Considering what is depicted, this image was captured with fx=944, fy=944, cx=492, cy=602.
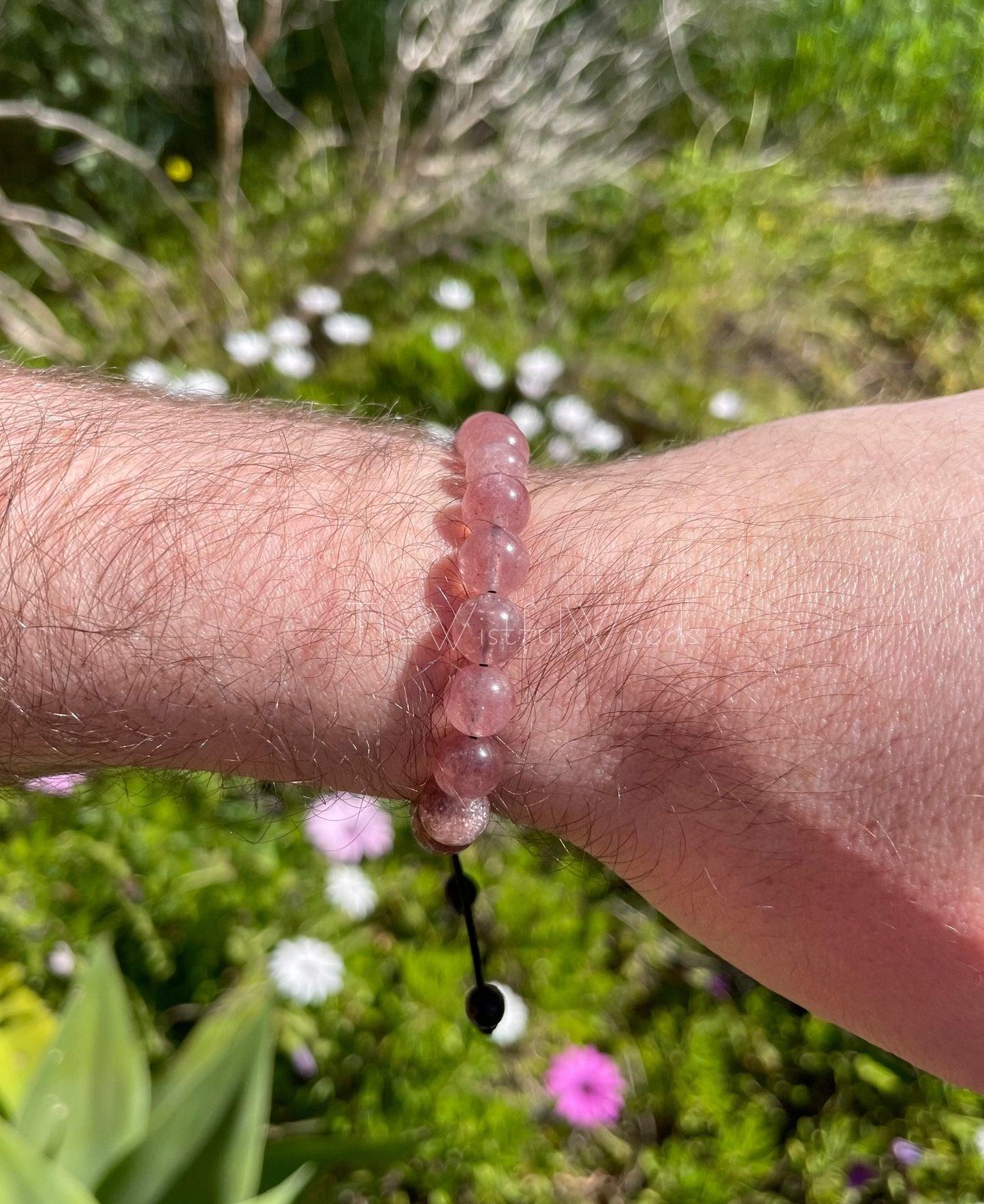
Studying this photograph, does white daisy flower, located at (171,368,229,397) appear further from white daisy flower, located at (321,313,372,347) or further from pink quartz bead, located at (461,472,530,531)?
pink quartz bead, located at (461,472,530,531)

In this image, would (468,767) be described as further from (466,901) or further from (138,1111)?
(138,1111)

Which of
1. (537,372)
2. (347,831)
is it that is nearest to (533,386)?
(537,372)

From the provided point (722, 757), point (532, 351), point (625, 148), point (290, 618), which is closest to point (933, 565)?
point (722, 757)

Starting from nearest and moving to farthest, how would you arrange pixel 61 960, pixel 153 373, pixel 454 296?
pixel 61 960
pixel 153 373
pixel 454 296

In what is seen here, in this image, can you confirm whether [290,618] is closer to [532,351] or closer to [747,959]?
[747,959]

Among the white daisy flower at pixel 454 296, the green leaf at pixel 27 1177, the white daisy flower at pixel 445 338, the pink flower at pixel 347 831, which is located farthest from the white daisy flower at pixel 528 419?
the green leaf at pixel 27 1177

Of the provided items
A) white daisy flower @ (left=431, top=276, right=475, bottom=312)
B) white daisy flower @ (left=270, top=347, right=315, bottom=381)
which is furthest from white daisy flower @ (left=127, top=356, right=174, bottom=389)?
white daisy flower @ (left=431, top=276, right=475, bottom=312)

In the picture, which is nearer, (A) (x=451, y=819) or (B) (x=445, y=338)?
(A) (x=451, y=819)

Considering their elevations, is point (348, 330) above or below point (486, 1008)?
above
